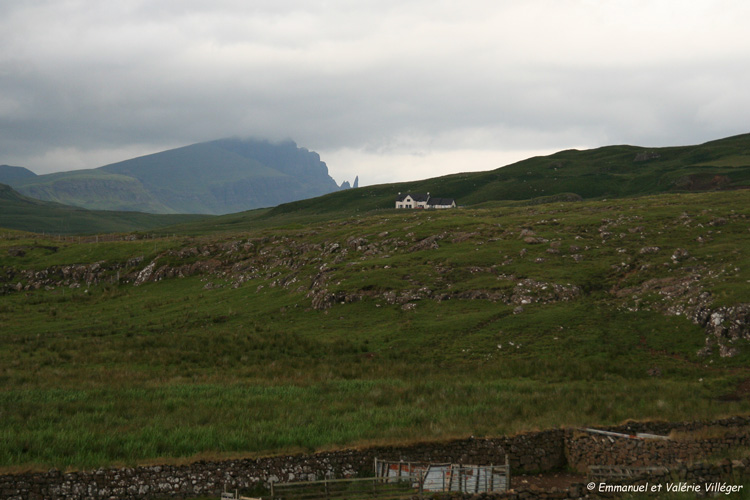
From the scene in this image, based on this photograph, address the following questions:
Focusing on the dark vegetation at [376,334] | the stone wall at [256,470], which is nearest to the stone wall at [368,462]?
the stone wall at [256,470]

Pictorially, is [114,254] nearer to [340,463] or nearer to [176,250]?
[176,250]

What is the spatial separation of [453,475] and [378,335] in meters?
32.6

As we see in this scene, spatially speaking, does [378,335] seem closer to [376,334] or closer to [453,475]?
[376,334]

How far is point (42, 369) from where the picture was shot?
4434 cm

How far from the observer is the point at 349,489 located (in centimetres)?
2262

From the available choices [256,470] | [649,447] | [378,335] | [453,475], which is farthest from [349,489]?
[378,335]

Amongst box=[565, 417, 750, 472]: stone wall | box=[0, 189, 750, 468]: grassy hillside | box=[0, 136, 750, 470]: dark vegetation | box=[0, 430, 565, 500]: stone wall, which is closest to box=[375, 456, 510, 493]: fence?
box=[0, 430, 565, 500]: stone wall

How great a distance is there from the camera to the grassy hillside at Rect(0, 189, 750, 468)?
29.3m

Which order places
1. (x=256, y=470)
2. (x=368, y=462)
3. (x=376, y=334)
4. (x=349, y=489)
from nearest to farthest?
(x=349, y=489) < (x=256, y=470) < (x=368, y=462) < (x=376, y=334)

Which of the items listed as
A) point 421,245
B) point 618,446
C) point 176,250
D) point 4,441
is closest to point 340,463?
point 618,446

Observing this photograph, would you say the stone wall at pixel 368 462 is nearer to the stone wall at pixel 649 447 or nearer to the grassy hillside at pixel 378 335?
the stone wall at pixel 649 447

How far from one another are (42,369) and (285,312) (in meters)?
29.0

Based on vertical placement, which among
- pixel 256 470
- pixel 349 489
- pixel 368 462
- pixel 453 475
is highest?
pixel 256 470

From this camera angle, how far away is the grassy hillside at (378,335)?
29.3 m
